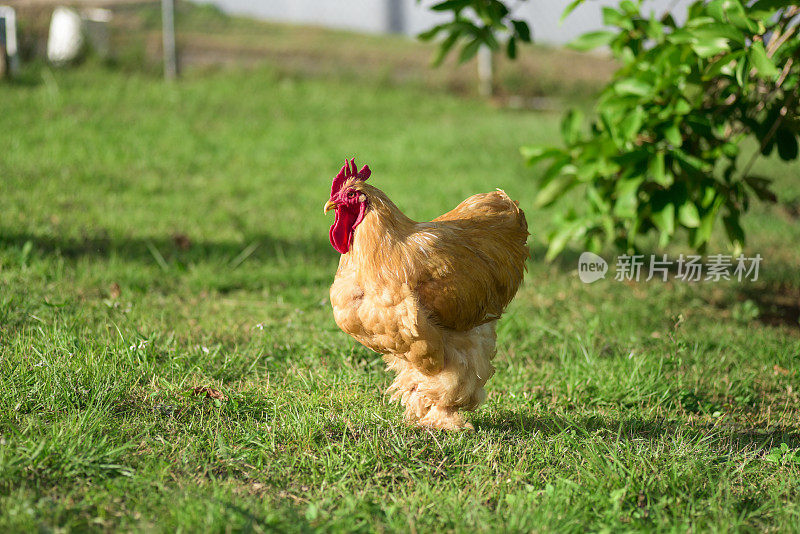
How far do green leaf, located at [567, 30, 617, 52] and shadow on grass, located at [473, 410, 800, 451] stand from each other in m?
2.25

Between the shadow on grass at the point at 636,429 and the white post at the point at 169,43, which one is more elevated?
the white post at the point at 169,43

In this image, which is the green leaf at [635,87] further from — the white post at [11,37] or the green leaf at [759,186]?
the white post at [11,37]

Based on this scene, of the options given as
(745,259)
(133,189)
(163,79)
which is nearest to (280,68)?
(163,79)

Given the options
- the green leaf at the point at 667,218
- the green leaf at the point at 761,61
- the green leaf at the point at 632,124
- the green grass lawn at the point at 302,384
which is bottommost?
the green grass lawn at the point at 302,384

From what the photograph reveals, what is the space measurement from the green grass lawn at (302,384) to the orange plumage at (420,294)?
0.24 m

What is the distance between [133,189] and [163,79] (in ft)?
13.2

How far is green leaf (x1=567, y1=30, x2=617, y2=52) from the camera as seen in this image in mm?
4137

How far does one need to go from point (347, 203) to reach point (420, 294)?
1.62 ft

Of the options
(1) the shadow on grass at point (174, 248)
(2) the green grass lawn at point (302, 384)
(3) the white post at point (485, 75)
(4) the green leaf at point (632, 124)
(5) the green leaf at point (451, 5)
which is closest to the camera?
(2) the green grass lawn at point (302, 384)

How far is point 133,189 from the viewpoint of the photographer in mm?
6309

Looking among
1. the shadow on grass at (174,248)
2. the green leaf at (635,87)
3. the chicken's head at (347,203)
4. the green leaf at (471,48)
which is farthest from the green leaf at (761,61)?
the shadow on grass at (174,248)

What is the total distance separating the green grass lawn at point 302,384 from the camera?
2543 millimetres

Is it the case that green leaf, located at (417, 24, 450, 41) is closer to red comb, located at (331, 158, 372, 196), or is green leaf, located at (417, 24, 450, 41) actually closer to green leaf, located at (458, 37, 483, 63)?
green leaf, located at (458, 37, 483, 63)

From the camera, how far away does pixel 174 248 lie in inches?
205
